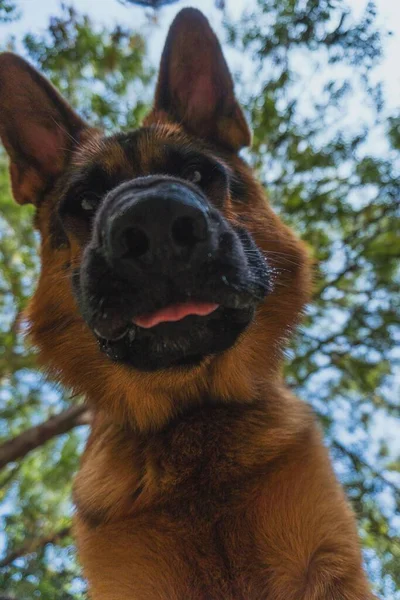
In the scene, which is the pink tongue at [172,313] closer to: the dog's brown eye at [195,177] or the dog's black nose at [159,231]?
the dog's black nose at [159,231]

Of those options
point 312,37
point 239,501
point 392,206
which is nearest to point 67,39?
point 312,37

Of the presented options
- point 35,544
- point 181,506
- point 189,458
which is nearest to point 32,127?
point 189,458

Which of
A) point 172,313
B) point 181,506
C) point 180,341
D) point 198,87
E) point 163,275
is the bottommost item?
point 181,506

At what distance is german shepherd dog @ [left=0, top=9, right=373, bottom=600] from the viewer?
82.9 inches

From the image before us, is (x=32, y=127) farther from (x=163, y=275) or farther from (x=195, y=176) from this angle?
(x=163, y=275)

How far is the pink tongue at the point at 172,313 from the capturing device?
2088 mm

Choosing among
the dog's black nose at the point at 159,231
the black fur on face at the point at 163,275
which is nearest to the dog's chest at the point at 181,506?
the black fur on face at the point at 163,275

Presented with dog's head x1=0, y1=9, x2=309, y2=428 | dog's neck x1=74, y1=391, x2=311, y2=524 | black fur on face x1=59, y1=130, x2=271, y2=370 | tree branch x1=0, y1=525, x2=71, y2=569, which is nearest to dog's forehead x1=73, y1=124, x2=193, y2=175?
dog's head x1=0, y1=9, x2=309, y2=428

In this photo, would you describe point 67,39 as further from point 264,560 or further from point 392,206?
point 264,560

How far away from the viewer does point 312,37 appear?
14.7ft

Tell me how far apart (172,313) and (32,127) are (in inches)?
93.3

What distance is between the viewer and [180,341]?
2.20 meters

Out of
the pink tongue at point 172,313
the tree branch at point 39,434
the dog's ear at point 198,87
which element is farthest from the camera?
the tree branch at point 39,434

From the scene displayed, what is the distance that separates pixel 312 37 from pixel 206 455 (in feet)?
13.2
